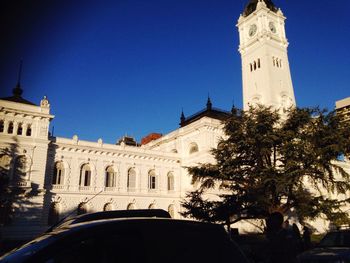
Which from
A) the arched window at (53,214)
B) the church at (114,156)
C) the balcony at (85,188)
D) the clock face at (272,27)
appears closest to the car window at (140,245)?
the church at (114,156)

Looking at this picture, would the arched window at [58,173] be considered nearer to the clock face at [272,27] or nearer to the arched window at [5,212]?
the arched window at [5,212]

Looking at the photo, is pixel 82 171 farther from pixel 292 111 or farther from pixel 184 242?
pixel 184 242

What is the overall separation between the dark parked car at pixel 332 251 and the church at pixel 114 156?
16.1 metres

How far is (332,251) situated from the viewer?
Answer: 28.9 ft

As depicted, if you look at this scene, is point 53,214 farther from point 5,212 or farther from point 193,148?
point 193,148

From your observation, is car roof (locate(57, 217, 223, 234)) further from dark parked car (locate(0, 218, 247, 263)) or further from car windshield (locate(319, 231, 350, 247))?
car windshield (locate(319, 231, 350, 247))

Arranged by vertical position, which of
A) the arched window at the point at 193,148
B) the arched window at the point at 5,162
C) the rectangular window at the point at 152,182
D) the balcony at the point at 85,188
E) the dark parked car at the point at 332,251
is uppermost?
the arched window at the point at 193,148

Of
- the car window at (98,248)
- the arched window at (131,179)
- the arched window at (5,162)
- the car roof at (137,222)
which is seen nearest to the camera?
the car window at (98,248)

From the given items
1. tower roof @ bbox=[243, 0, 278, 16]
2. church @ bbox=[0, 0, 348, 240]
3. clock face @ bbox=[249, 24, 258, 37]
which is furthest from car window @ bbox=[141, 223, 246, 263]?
tower roof @ bbox=[243, 0, 278, 16]

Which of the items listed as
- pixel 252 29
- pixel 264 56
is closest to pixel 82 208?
pixel 264 56

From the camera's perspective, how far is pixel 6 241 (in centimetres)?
2673

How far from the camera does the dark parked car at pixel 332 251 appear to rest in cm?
828

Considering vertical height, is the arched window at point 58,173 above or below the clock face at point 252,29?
below

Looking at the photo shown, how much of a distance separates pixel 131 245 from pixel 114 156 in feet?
118
